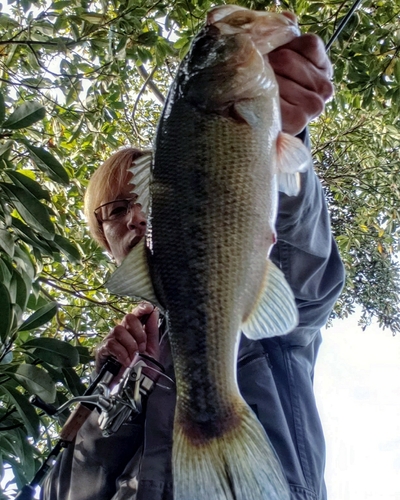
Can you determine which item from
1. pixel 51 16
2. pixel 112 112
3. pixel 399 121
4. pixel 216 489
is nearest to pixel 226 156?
pixel 216 489

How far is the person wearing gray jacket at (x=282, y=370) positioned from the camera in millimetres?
1076

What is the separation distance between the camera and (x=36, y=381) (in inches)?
59.6

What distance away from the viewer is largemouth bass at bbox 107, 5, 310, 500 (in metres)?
0.84

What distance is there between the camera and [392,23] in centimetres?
263

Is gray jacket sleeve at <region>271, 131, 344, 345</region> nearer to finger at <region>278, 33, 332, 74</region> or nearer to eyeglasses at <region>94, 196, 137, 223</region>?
finger at <region>278, 33, 332, 74</region>

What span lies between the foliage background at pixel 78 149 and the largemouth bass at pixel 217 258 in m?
0.75

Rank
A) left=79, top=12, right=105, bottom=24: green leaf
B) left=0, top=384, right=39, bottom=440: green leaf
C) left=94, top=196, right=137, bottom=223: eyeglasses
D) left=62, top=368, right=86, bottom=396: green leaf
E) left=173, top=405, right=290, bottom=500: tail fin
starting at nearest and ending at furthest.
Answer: left=173, top=405, right=290, bottom=500: tail fin → left=0, top=384, right=39, bottom=440: green leaf → left=62, top=368, right=86, bottom=396: green leaf → left=94, top=196, right=137, bottom=223: eyeglasses → left=79, top=12, right=105, bottom=24: green leaf

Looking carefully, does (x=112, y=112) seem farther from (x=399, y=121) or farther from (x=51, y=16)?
(x=399, y=121)

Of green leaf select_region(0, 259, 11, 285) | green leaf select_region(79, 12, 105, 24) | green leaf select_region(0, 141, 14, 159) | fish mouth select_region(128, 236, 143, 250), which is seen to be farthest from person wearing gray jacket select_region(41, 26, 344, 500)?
green leaf select_region(79, 12, 105, 24)

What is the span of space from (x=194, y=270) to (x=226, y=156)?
0.20 m

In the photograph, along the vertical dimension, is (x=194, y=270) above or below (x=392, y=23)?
below

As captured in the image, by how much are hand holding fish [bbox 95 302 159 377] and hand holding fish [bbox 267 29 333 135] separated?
2.06 ft

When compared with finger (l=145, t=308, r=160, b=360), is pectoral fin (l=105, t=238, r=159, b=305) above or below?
above

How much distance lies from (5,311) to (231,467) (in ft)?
2.96
